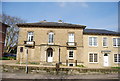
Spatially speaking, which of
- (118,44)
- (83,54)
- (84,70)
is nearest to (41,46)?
(83,54)

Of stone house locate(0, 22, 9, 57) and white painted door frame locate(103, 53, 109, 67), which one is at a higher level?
stone house locate(0, 22, 9, 57)

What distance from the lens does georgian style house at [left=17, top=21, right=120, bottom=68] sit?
21.1m

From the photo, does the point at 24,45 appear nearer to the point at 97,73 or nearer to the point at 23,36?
the point at 23,36

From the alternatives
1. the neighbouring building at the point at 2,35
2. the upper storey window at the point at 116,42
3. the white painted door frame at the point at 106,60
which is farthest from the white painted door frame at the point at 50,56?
the neighbouring building at the point at 2,35

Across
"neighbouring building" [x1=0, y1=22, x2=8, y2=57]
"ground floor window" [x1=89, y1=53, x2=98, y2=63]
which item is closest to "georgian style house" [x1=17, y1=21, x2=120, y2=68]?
"ground floor window" [x1=89, y1=53, x2=98, y2=63]

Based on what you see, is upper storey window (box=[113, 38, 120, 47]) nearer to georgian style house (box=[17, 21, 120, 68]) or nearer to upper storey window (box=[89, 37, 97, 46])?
georgian style house (box=[17, 21, 120, 68])

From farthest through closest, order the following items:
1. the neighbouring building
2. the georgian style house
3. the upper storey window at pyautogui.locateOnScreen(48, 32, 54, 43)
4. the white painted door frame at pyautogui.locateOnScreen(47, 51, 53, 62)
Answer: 1. the neighbouring building
2. the upper storey window at pyautogui.locateOnScreen(48, 32, 54, 43)
3. the white painted door frame at pyautogui.locateOnScreen(47, 51, 53, 62)
4. the georgian style house

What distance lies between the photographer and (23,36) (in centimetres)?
2144

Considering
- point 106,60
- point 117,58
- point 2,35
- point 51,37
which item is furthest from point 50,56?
point 2,35

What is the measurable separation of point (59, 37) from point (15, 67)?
10026mm

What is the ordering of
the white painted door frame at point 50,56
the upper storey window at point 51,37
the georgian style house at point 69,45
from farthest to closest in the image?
1. the upper storey window at point 51,37
2. the white painted door frame at point 50,56
3. the georgian style house at point 69,45

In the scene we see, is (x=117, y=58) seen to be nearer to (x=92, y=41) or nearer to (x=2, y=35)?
(x=92, y=41)

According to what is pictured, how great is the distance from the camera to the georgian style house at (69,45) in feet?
69.1

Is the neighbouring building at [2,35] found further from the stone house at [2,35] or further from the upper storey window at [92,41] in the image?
the upper storey window at [92,41]
